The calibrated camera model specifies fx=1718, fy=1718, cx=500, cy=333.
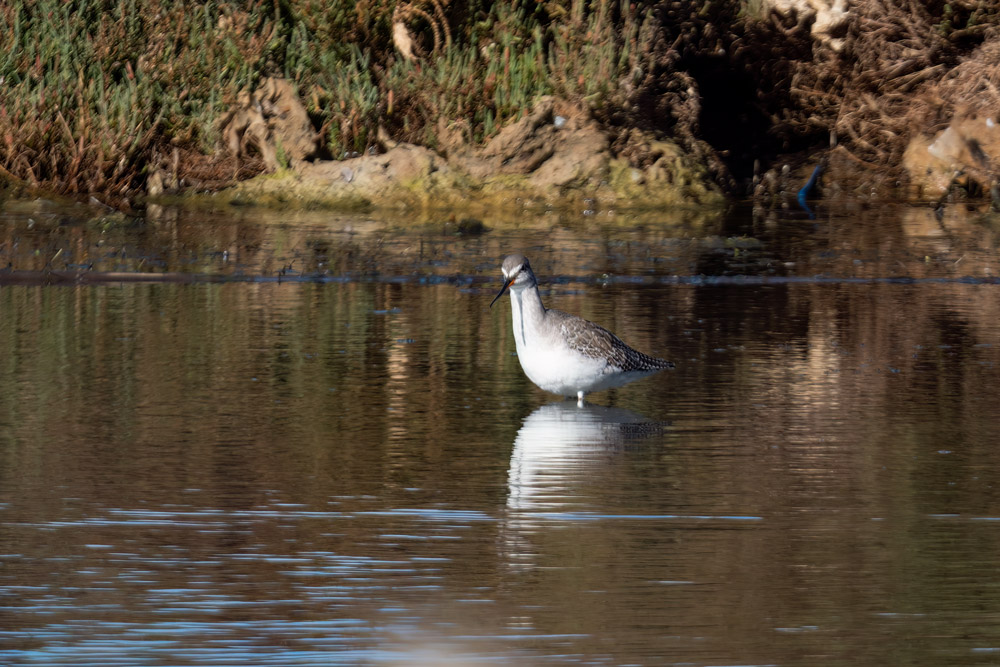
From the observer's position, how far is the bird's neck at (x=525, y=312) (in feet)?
27.5

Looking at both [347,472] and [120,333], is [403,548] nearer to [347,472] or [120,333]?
[347,472]

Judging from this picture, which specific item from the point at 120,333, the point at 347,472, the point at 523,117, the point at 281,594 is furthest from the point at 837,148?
the point at 281,594

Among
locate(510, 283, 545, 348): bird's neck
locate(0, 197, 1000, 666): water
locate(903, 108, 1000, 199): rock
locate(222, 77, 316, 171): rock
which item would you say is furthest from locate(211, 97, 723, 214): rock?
locate(510, 283, 545, 348): bird's neck

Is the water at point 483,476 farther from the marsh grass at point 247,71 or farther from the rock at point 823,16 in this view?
the rock at point 823,16

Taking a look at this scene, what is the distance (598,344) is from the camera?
27.0 ft

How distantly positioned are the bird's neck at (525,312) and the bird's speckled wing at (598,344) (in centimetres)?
9

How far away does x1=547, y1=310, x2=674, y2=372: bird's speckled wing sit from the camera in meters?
8.22

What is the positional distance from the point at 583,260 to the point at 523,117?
495cm

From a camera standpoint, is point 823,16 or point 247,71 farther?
point 823,16

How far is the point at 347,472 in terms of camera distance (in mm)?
6785

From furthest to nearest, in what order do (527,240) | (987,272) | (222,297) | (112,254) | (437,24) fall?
(437,24), (527,240), (112,254), (987,272), (222,297)

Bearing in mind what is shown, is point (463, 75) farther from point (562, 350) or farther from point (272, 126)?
point (562, 350)

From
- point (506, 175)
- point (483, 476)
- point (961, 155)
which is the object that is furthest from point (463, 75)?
point (483, 476)

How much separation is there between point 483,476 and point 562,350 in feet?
5.18
